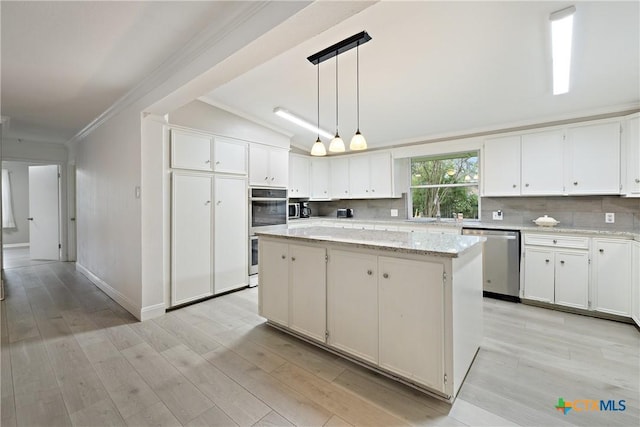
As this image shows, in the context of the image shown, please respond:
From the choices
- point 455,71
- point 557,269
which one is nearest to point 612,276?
point 557,269

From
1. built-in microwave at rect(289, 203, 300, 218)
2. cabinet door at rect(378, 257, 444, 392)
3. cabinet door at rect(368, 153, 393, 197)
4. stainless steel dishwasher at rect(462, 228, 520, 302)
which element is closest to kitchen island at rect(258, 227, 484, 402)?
cabinet door at rect(378, 257, 444, 392)

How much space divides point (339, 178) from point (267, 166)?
1.78m

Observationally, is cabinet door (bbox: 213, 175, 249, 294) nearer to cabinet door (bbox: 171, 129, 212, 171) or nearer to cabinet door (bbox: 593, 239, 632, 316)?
cabinet door (bbox: 171, 129, 212, 171)

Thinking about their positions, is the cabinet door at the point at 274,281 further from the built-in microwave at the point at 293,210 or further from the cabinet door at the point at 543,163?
the cabinet door at the point at 543,163

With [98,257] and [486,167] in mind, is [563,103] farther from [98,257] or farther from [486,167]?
[98,257]

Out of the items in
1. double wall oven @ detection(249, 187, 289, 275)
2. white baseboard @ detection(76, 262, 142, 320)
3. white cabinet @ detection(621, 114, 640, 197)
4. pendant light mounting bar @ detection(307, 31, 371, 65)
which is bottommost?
white baseboard @ detection(76, 262, 142, 320)

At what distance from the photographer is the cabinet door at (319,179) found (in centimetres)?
577

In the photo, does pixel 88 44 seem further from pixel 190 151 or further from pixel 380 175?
pixel 380 175

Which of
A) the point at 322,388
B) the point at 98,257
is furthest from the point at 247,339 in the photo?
the point at 98,257

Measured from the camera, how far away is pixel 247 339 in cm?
265

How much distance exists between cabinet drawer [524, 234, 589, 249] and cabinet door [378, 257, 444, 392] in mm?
2550

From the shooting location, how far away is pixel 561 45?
2.35 metres

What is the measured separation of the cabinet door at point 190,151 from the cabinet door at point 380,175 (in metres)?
2.90

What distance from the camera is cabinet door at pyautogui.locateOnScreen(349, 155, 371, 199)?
538 centimetres
